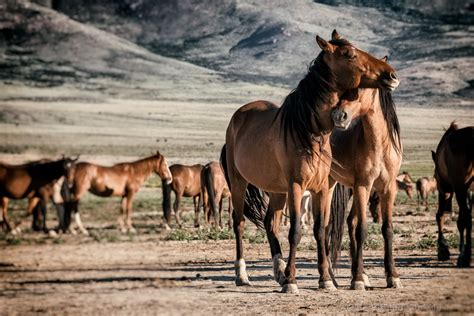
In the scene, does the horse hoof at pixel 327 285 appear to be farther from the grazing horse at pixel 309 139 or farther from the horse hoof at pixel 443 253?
the horse hoof at pixel 443 253

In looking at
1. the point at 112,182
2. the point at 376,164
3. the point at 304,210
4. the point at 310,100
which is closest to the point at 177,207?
the point at 304,210


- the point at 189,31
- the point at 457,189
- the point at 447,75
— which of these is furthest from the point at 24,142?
the point at 457,189

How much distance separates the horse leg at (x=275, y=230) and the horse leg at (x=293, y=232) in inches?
11.5

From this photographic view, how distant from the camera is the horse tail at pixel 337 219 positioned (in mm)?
8477

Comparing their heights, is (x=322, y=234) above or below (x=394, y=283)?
above

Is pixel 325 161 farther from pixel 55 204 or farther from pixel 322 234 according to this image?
pixel 55 204

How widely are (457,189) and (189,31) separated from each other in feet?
121

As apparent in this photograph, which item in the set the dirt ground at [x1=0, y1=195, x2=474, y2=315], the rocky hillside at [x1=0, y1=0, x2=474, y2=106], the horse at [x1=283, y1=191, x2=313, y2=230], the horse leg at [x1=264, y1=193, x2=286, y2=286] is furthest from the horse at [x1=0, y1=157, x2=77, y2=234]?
the rocky hillside at [x1=0, y1=0, x2=474, y2=106]

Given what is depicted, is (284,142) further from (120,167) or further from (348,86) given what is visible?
(120,167)

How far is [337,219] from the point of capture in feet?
28.3

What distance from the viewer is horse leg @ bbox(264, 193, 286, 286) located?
25.1 feet

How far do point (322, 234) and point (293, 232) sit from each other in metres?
0.33

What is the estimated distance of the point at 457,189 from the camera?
32.3 feet

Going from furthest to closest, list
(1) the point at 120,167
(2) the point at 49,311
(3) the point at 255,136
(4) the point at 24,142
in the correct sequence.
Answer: (4) the point at 24,142, (1) the point at 120,167, (3) the point at 255,136, (2) the point at 49,311
